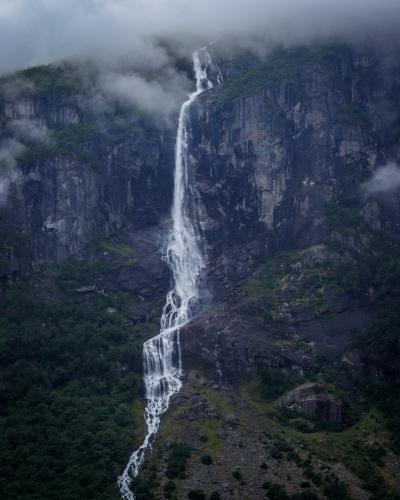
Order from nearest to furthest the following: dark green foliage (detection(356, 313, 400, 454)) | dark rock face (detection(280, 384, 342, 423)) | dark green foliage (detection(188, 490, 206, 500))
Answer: dark green foliage (detection(188, 490, 206, 500)) < dark green foliage (detection(356, 313, 400, 454)) < dark rock face (detection(280, 384, 342, 423))

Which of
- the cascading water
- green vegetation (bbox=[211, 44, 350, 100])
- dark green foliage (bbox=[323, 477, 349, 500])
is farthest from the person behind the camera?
green vegetation (bbox=[211, 44, 350, 100])

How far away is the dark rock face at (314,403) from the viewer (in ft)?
389

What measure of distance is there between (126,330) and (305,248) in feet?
132

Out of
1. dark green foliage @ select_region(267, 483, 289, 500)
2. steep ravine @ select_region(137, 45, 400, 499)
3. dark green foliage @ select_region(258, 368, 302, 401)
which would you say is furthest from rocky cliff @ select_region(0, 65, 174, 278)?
dark green foliage @ select_region(267, 483, 289, 500)

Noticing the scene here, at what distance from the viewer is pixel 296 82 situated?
576 ft

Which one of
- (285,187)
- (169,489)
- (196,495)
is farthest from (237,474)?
(285,187)

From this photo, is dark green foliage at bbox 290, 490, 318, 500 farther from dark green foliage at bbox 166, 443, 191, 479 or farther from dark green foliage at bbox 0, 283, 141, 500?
dark green foliage at bbox 0, 283, 141, 500

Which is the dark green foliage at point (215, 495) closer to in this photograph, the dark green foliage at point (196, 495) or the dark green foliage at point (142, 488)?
the dark green foliage at point (196, 495)

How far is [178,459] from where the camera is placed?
354 feet

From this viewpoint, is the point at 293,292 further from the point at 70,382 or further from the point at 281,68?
the point at 281,68

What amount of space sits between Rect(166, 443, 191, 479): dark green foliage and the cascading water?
4.98 meters

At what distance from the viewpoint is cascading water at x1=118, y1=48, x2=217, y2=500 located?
122m

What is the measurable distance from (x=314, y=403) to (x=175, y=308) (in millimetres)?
39976

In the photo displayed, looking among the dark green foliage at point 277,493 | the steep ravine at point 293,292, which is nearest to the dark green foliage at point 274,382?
the steep ravine at point 293,292
